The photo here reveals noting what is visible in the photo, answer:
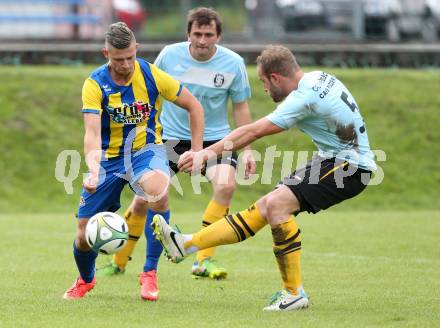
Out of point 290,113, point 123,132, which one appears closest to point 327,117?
point 290,113

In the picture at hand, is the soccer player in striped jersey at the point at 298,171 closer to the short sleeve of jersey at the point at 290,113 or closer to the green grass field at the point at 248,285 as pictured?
the short sleeve of jersey at the point at 290,113

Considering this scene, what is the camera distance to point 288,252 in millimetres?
7309

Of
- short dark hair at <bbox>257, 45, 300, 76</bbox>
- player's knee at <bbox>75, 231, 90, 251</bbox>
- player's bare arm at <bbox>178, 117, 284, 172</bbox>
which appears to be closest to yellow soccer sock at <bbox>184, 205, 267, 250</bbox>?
player's bare arm at <bbox>178, 117, 284, 172</bbox>

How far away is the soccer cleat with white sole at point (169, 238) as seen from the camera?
290 inches

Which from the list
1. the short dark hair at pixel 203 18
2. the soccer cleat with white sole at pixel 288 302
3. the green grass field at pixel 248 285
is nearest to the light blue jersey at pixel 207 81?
the short dark hair at pixel 203 18

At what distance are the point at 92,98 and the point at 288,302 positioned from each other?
212 centimetres

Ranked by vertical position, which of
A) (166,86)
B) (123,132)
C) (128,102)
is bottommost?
(123,132)

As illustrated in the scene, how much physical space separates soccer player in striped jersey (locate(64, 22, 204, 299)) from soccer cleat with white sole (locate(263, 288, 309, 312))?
4.07 feet

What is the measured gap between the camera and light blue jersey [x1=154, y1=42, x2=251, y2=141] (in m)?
9.62

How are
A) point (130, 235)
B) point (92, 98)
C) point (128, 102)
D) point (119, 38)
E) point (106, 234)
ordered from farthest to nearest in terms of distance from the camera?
point (130, 235), point (128, 102), point (92, 98), point (119, 38), point (106, 234)

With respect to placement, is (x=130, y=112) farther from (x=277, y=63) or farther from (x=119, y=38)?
(x=277, y=63)

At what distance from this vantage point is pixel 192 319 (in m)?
6.83

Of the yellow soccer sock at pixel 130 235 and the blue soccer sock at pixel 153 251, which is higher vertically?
the blue soccer sock at pixel 153 251

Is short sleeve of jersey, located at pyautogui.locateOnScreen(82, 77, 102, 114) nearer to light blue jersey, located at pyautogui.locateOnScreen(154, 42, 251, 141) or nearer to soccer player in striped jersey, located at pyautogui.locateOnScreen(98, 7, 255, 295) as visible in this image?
soccer player in striped jersey, located at pyautogui.locateOnScreen(98, 7, 255, 295)
